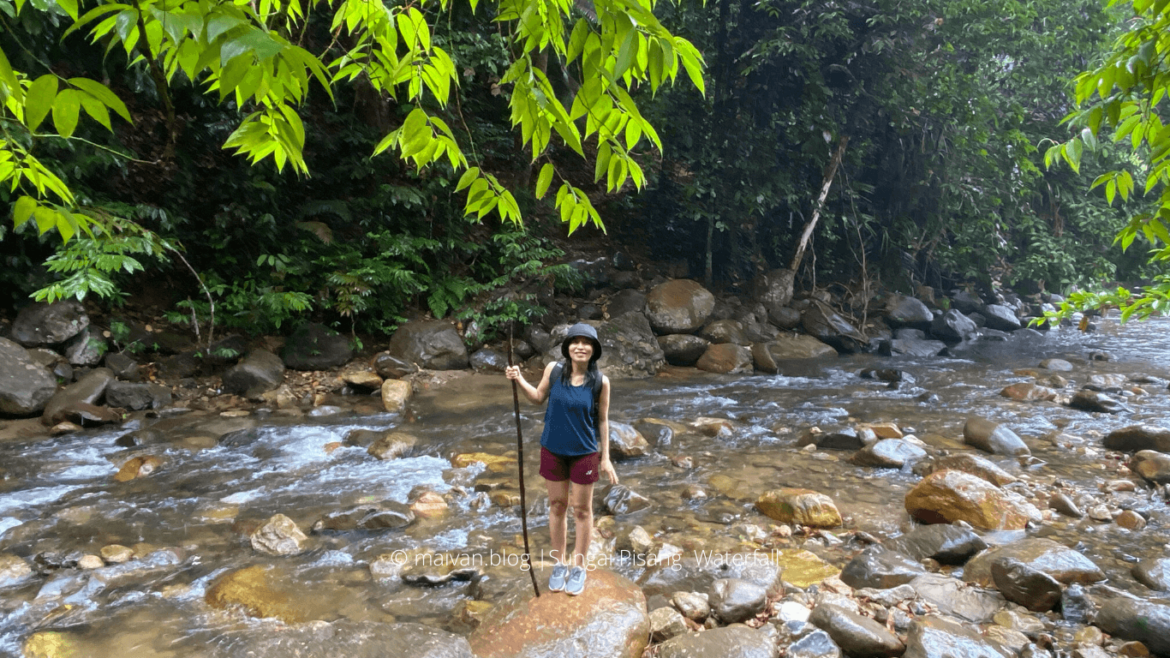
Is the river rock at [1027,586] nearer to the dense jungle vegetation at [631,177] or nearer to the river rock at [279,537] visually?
the dense jungle vegetation at [631,177]

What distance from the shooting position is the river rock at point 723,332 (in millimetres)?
12664

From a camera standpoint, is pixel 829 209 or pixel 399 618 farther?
pixel 829 209

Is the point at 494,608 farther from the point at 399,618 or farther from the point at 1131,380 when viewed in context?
the point at 1131,380

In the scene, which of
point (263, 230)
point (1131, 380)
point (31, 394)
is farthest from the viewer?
point (1131, 380)

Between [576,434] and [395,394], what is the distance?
18.0ft

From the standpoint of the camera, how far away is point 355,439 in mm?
7023

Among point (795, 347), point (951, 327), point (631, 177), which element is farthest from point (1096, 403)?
point (631, 177)

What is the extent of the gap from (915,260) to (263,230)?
50.7 feet

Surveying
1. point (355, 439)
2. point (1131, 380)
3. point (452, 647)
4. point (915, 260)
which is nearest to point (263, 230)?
point (355, 439)

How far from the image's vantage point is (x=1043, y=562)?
3.75 m

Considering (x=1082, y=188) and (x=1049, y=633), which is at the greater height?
(x=1082, y=188)

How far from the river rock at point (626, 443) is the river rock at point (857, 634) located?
11.2 ft

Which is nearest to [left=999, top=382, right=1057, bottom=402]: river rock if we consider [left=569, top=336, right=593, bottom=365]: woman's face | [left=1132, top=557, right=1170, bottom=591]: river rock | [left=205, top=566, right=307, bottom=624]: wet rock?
[left=1132, top=557, right=1170, bottom=591]: river rock

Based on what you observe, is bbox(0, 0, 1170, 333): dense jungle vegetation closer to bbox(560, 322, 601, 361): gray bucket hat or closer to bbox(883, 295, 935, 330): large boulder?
bbox(883, 295, 935, 330): large boulder
